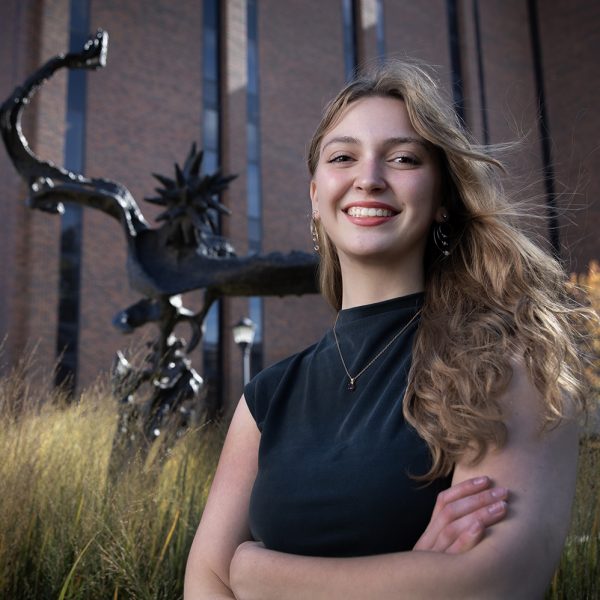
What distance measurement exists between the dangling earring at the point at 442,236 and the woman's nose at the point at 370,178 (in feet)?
0.67

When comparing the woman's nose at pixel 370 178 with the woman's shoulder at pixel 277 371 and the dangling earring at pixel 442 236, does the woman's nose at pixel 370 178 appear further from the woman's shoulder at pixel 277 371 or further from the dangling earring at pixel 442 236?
the woman's shoulder at pixel 277 371

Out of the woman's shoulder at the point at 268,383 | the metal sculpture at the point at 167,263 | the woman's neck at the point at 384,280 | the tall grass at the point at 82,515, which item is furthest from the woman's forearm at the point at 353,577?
the metal sculpture at the point at 167,263

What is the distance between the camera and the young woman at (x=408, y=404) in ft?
4.30

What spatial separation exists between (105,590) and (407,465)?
7.13 ft

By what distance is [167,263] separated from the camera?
4898mm

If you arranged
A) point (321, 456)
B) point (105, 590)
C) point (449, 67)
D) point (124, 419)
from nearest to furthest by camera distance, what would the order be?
point (321, 456), point (105, 590), point (124, 419), point (449, 67)

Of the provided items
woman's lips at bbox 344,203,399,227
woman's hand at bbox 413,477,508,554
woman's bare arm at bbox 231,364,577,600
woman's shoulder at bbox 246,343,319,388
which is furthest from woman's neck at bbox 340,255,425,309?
woman's hand at bbox 413,477,508,554

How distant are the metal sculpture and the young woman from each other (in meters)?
2.65

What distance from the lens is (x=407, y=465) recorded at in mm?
1406

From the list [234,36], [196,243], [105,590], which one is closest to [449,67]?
[234,36]

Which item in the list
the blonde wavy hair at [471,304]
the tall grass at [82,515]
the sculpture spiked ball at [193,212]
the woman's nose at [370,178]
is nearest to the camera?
the blonde wavy hair at [471,304]

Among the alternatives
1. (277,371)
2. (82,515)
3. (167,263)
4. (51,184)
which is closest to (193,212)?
(167,263)

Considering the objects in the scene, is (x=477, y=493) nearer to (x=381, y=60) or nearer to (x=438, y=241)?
(x=438, y=241)

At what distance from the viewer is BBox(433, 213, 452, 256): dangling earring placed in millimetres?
1805
